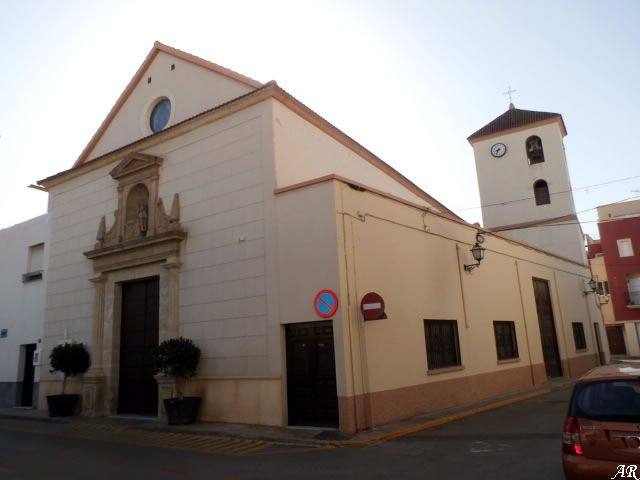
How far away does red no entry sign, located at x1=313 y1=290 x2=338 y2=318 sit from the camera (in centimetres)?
1049

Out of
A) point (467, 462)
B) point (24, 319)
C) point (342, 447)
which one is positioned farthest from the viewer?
point (24, 319)

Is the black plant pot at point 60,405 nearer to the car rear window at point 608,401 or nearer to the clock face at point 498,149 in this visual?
the car rear window at point 608,401

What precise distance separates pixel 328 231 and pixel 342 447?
4.34 meters

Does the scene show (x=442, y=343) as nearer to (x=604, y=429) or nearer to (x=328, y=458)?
(x=328, y=458)

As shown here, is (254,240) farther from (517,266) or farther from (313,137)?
(517,266)

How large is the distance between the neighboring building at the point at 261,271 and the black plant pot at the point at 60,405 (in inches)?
19.3

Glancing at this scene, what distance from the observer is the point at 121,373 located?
49.2ft

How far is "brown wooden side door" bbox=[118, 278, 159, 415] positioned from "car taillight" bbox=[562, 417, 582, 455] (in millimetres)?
11473

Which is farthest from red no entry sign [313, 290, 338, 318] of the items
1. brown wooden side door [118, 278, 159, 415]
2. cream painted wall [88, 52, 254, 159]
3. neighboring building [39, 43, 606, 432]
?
cream painted wall [88, 52, 254, 159]

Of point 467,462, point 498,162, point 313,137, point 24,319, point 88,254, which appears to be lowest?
point 467,462

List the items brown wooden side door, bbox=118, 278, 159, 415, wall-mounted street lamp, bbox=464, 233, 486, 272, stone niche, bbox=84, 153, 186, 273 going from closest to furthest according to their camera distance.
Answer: stone niche, bbox=84, 153, 186, 273 < brown wooden side door, bbox=118, 278, 159, 415 < wall-mounted street lamp, bbox=464, 233, 486, 272

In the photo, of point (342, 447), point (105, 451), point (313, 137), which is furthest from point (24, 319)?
point (342, 447)

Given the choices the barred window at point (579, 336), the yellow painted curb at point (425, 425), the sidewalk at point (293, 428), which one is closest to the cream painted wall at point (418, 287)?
the sidewalk at point (293, 428)

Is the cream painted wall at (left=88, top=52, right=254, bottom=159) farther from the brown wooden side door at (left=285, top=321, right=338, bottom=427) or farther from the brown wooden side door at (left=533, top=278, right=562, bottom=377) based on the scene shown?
the brown wooden side door at (left=533, top=278, right=562, bottom=377)
